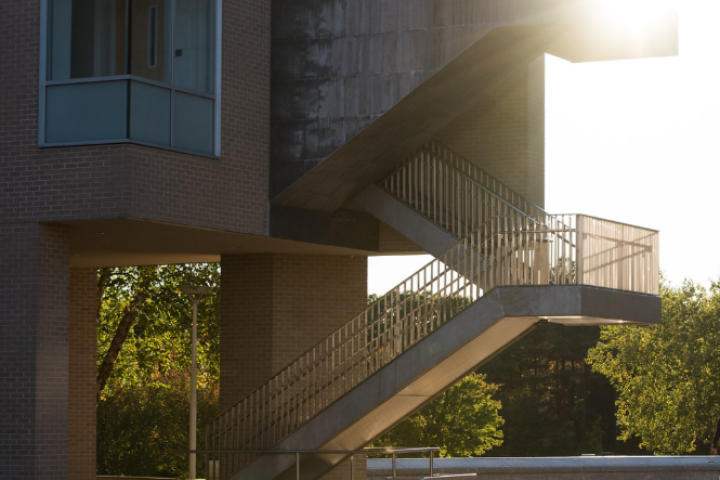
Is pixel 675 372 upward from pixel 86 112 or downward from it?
downward

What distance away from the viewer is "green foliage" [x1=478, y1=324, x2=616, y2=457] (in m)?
74.5

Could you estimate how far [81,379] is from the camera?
23.3 meters

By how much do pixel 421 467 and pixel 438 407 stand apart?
138ft

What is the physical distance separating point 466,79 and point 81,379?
1113cm

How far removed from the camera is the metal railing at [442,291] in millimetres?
15648

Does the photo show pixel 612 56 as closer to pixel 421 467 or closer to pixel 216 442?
pixel 421 467

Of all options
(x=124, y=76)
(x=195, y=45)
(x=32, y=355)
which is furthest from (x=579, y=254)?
(x=32, y=355)

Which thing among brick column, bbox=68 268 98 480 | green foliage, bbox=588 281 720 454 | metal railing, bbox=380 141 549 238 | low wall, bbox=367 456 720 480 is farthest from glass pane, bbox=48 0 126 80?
green foliage, bbox=588 281 720 454

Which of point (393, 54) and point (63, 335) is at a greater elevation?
point (393, 54)

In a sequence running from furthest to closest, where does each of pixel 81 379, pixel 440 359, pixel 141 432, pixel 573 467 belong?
pixel 141 432 < pixel 81 379 < pixel 573 467 < pixel 440 359

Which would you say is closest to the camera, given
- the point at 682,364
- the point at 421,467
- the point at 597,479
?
the point at 421,467

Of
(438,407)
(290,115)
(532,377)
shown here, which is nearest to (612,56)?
(290,115)

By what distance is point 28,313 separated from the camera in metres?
15.5

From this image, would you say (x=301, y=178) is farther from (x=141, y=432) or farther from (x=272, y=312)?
(x=141, y=432)
